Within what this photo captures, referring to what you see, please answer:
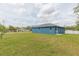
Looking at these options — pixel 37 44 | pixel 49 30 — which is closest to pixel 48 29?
pixel 49 30

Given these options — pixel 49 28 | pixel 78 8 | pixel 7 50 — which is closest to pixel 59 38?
pixel 49 28

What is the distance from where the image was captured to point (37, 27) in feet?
→ 8.02

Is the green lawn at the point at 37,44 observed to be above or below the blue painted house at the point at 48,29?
below

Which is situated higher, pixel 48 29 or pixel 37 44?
pixel 48 29

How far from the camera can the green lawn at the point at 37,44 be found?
95.3 inches

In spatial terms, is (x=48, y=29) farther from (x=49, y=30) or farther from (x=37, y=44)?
(x=37, y=44)

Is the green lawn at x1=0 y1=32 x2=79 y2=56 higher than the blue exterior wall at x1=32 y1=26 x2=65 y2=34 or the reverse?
the reverse

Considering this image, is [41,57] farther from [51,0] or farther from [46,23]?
[51,0]

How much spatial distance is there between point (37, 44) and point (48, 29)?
0.20 metres

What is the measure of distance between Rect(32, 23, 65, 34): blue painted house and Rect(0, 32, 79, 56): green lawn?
43mm

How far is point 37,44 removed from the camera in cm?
246

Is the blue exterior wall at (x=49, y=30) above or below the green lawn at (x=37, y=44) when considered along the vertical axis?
above

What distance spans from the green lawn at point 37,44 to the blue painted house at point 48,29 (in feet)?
0.14

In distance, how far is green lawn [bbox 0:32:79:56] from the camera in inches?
95.3
